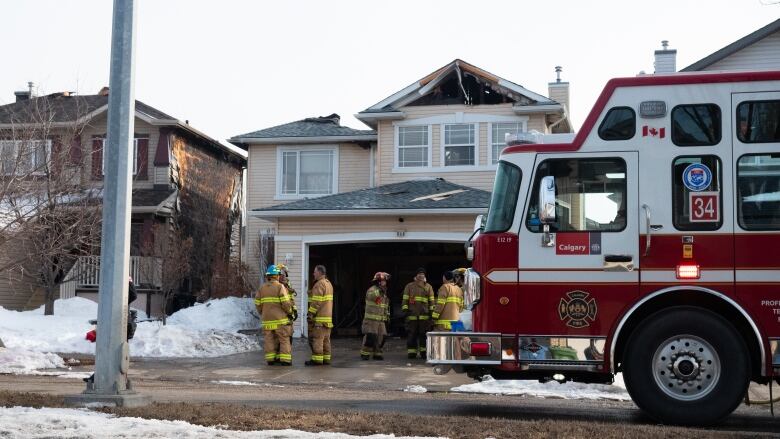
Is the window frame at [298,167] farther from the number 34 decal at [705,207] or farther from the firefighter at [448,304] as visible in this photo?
the number 34 decal at [705,207]

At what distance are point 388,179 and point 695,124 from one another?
710 inches

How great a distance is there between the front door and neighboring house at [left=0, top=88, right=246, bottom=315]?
53.8 feet

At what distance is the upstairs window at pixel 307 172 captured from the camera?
28.6m

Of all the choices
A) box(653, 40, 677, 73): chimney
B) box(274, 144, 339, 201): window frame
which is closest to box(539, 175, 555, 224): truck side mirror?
box(653, 40, 677, 73): chimney

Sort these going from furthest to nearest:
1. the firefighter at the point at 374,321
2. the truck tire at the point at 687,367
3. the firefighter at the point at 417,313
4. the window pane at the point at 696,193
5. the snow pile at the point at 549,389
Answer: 1. the firefighter at the point at 417,313
2. the firefighter at the point at 374,321
3. the snow pile at the point at 549,389
4. the window pane at the point at 696,193
5. the truck tire at the point at 687,367

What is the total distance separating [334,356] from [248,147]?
1168 cm

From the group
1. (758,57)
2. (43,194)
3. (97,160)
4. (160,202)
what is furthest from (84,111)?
(758,57)

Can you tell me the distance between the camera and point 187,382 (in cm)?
1367

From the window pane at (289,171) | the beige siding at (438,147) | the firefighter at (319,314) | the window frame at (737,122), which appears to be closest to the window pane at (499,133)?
the beige siding at (438,147)

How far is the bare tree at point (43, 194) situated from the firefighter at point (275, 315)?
4432 mm

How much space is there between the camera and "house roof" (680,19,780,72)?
70.3ft

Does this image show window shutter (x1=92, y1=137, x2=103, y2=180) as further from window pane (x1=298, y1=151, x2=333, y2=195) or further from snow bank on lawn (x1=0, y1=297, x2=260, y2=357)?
window pane (x1=298, y1=151, x2=333, y2=195)

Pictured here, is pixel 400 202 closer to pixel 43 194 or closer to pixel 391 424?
pixel 43 194

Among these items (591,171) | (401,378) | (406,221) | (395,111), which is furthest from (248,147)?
(591,171)
